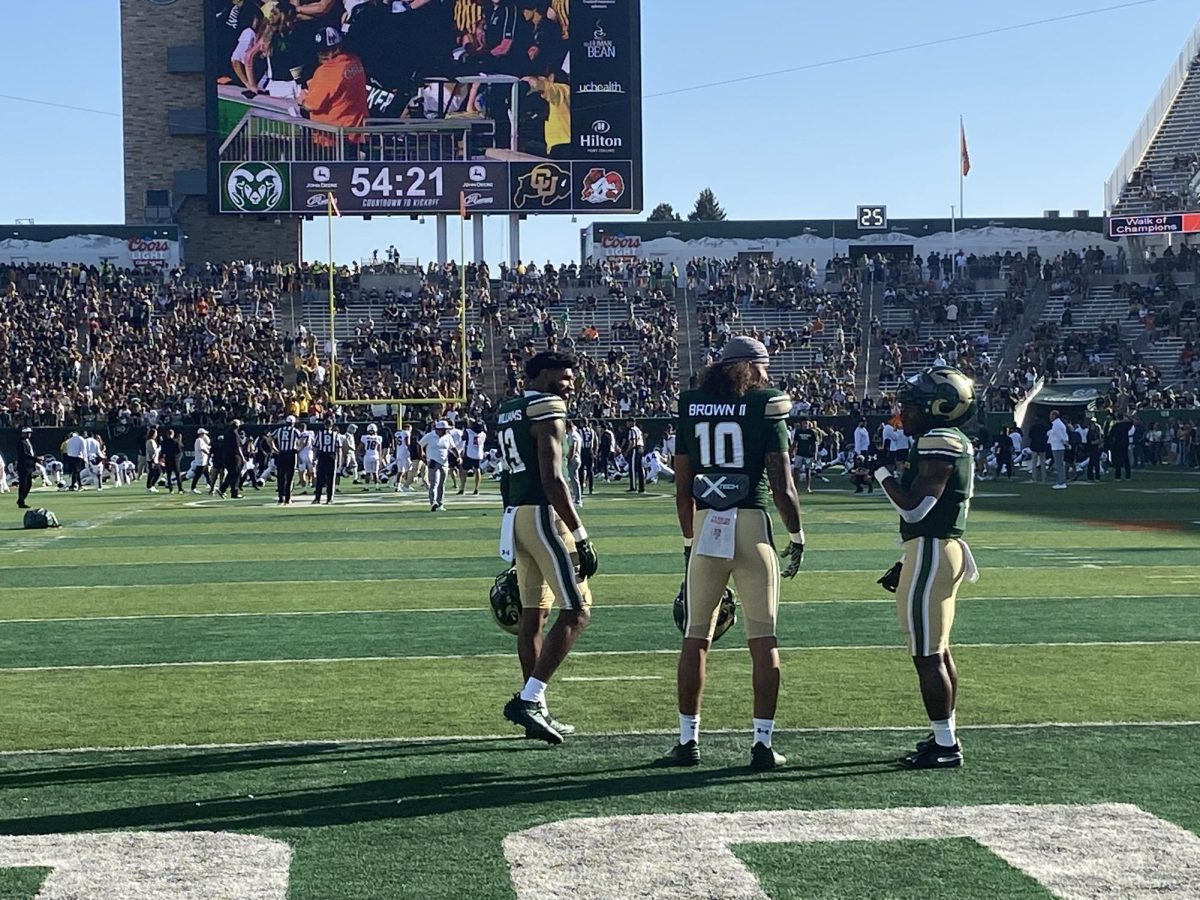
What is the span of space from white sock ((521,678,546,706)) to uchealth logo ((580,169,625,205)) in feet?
132

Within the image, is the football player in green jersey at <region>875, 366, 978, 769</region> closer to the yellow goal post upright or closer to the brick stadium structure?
the yellow goal post upright

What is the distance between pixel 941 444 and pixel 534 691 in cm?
194

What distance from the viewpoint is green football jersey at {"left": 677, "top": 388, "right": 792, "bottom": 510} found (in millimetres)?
6777

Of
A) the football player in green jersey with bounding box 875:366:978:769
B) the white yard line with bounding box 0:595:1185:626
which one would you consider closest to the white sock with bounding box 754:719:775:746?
the football player in green jersey with bounding box 875:366:978:769

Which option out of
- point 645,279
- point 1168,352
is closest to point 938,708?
point 1168,352

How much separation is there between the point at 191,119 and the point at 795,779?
52.0m

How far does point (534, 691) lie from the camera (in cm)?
735

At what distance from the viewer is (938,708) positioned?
666 cm

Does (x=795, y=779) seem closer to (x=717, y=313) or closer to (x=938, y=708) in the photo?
(x=938, y=708)

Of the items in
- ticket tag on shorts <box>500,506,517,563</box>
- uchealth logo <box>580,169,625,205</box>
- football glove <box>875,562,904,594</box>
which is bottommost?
football glove <box>875,562,904,594</box>

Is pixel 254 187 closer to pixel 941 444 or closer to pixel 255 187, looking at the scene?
pixel 255 187

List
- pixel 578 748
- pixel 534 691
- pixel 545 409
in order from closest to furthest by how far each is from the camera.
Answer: pixel 578 748 → pixel 534 691 → pixel 545 409

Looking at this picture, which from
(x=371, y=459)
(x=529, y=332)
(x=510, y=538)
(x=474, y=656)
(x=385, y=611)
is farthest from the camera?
(x=529, y=332)

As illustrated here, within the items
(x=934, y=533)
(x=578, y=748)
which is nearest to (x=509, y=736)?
(x=578, y=748)
